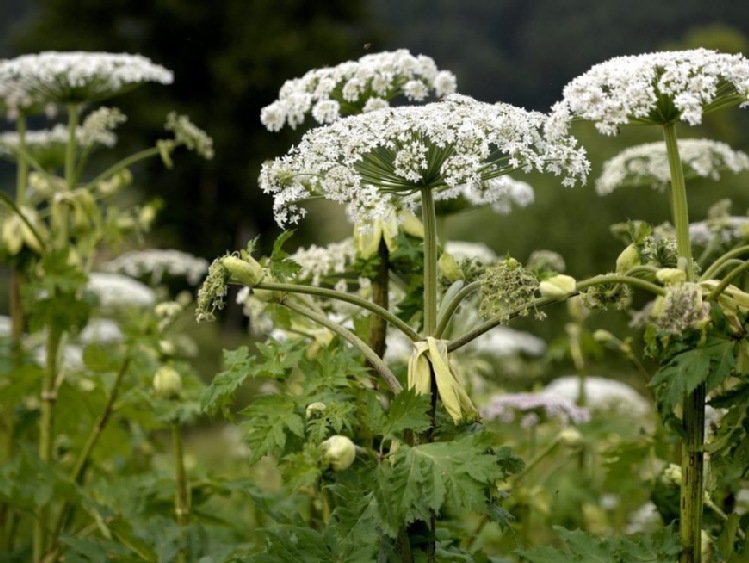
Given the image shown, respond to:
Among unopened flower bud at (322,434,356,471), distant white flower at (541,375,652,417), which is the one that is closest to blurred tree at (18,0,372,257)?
distant white flower at (541,375,652,417)

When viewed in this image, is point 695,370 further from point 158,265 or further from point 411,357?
point 158,265

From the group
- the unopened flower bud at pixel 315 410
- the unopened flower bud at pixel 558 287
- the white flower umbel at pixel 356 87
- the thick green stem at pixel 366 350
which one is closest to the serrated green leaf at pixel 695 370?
the unopened flower bud at pixel 558 287

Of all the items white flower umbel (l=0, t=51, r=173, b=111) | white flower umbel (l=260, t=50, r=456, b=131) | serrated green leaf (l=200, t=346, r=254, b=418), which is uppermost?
white flower umbel (l=0, t=51, r=173, b=111)

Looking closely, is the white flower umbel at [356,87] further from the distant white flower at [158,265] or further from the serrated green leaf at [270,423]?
the distant white flower at [158,265]

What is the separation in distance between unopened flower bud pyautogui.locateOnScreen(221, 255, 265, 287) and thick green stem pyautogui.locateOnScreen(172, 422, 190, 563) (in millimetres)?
1153

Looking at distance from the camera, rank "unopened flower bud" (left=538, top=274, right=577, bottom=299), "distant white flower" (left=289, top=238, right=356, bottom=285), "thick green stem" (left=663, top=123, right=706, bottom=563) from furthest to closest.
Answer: "distant white flower" (left=289, top=238, right=356, bottom=285), "thick green stem" (left=663, top=123, right=706, bottom=563), "unopened flower bud" (left=538, top=274, right=577, bottom=299)

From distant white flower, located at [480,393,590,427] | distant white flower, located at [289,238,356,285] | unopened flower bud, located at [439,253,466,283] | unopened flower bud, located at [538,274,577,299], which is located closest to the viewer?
unopened flower bud, located at [538,274,577,299]

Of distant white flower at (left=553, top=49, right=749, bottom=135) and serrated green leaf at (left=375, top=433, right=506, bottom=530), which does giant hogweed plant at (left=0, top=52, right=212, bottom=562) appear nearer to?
serrated green leaf at (left=375, top=433, right=506, bottom=530)

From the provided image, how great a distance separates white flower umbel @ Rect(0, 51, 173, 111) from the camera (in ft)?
10.1

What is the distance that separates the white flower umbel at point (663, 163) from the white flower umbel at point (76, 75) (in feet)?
5.35

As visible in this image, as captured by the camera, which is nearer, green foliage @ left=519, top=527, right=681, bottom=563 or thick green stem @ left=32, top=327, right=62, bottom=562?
green foliage @ left=519, top=527, right=681, bottom=563

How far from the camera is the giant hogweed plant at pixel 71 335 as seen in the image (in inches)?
107

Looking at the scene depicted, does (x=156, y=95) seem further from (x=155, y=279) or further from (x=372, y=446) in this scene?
(x=372, y=446)

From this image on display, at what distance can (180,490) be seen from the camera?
8.80 ft
